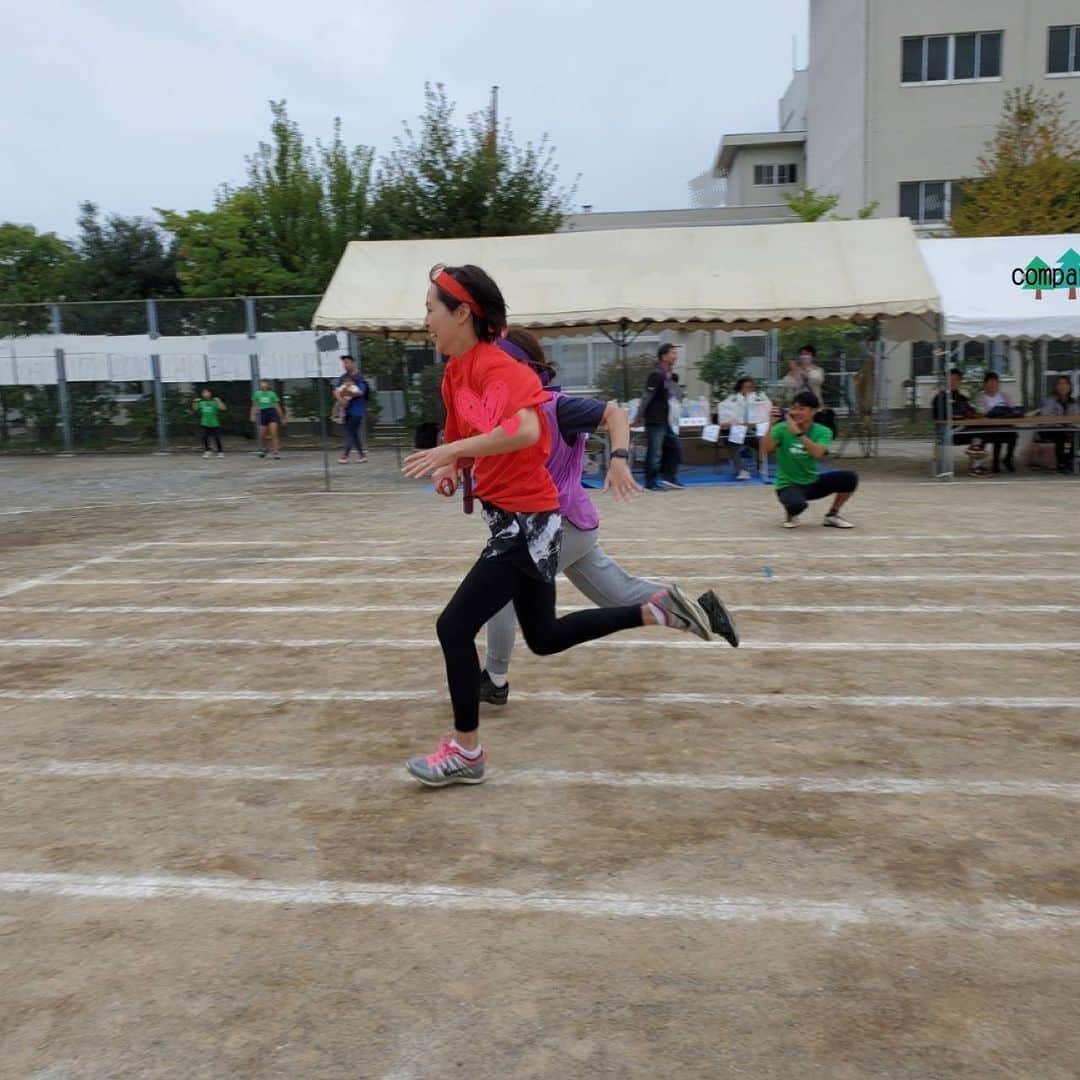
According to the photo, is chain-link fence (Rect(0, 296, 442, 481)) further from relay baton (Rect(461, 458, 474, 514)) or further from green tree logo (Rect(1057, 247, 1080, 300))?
relay baton (Rect(461, 458, 474, 514))

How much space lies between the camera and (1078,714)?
15.5ft

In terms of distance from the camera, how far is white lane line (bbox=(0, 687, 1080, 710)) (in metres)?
4.92

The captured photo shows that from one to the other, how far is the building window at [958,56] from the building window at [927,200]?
285 cm

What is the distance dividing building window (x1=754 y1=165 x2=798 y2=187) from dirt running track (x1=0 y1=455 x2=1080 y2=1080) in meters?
39.3

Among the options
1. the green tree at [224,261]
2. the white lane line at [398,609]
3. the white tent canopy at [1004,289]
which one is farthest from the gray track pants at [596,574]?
the green tree at [224,261]

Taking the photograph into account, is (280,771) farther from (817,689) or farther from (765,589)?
(765,589)

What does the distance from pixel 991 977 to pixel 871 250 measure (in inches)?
564

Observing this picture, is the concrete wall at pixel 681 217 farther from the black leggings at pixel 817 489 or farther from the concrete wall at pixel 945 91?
the black leggings at pixel 817 489

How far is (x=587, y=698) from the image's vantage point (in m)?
5.12

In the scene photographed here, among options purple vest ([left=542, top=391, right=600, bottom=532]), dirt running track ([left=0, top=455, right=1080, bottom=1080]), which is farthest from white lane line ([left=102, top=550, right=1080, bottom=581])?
purple vest ([left=542, top=391, right=600, bottom=532])

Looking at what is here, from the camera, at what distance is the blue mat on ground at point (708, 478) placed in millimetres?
15086

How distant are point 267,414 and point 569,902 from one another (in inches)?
732

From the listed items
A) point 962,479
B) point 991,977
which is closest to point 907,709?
point 991,977

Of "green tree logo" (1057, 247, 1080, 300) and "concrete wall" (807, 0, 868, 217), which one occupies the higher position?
"concrete wall" (807, 0, 868, 217)
